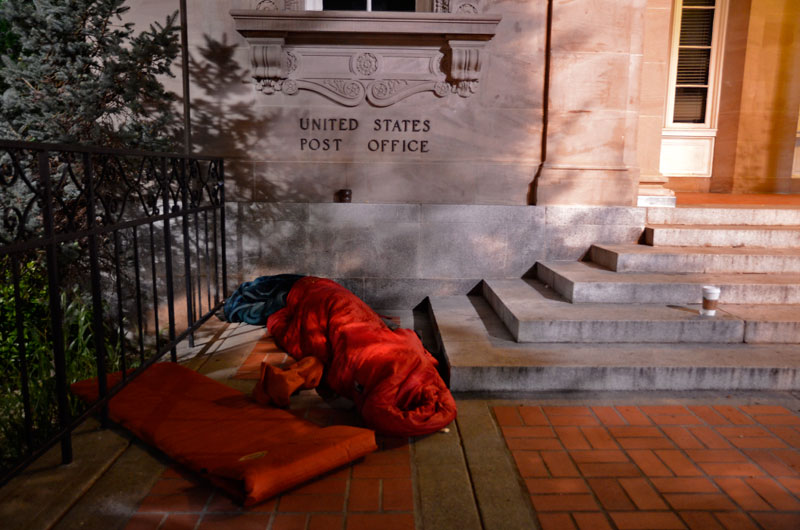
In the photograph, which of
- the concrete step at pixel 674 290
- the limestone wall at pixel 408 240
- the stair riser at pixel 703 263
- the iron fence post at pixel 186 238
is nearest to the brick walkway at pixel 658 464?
the concrete step at pixel 674 290

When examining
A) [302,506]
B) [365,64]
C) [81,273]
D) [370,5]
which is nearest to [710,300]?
[302,506]

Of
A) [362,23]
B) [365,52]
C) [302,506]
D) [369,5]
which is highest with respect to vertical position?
[369,5]

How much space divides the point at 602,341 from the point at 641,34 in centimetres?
335

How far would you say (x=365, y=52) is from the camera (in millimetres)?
5520

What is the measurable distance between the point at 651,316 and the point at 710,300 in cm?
43

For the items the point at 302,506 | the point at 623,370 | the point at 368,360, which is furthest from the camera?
the point at 623,370

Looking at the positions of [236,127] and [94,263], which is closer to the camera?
[94,263]

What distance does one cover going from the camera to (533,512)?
2445 mm

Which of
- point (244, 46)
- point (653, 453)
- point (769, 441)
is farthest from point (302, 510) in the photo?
point (244, 46)

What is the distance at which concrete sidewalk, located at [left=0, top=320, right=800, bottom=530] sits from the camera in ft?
7.77

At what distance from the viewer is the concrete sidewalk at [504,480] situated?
2.37 metres

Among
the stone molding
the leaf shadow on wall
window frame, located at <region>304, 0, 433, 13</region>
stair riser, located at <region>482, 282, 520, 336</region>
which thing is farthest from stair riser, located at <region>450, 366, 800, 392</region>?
window frame, located at <region>304, 0, 433, 13</region>

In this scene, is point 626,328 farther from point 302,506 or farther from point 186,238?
point 186,238

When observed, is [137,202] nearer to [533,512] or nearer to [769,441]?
[533,512]
